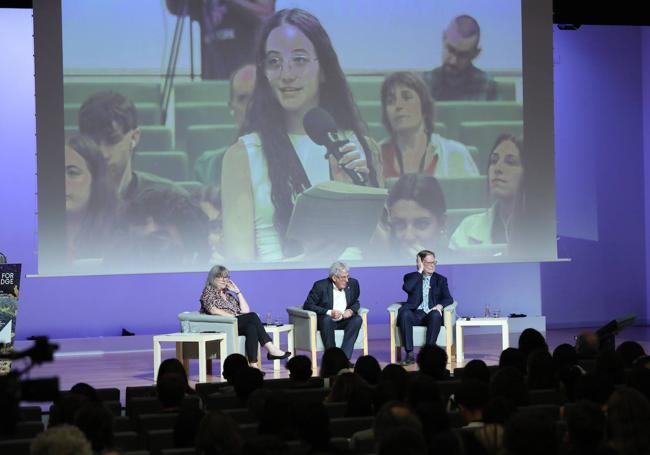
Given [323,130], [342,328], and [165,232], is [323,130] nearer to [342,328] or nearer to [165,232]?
[165,232]

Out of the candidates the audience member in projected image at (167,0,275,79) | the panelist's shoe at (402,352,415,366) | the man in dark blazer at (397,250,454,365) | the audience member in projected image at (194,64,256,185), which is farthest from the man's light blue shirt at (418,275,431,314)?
the audience member in projected image at (167,0,275,79)

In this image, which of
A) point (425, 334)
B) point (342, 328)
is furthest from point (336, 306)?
point (425, 334)

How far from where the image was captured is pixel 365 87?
1067cm

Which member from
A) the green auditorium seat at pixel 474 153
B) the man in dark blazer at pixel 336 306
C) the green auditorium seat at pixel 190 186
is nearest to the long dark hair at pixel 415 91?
the green auditorium seat at pixel 474 153

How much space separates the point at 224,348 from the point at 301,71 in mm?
2741

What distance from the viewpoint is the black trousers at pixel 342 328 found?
9570mm

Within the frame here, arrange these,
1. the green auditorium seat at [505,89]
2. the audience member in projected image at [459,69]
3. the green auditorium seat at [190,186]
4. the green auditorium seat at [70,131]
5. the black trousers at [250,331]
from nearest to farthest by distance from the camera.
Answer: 1. the black trousers at [250,331]
2. the green auditorium seat at [70,131]
3. the green auditorium seat at [190,186]
4. the audience member in projected image at [459,69]
5. the green auditorium seat at [505,89]

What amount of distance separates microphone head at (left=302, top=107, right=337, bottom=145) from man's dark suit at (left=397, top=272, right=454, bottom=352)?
1.55 metres

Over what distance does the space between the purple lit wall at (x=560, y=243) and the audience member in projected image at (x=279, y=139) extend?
177 cm

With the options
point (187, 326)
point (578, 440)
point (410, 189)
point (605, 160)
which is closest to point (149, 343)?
point (187, 326)

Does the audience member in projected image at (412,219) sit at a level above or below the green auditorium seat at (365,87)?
below

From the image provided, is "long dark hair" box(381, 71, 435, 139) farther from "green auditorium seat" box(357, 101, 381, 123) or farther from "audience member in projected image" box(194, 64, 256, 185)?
"audience member in projected image" box(194, 64, 256, 185)

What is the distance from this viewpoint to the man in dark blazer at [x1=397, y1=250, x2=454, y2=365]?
9781 mm

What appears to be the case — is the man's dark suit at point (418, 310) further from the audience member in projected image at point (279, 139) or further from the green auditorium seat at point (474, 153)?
the green auditorium seat at point (474, 153)
